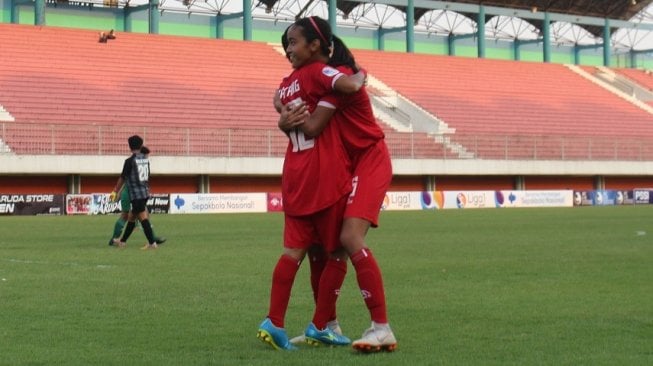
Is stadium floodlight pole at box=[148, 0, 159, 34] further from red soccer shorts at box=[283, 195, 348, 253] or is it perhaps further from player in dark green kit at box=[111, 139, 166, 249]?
red soccer shorts at box=[283, 195, 348, 253]

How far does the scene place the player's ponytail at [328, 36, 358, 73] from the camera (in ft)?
22.4

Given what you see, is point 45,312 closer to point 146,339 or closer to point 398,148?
point 146,339

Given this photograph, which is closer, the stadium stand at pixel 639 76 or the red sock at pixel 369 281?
the red sock at pixel 369 281

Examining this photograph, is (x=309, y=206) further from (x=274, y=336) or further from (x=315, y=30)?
(x=315, y=30)

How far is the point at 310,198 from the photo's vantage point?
6637 mm

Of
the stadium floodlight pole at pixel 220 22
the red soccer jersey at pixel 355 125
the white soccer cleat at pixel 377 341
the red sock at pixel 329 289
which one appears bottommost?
the white soccer cleat at pixel 377 341

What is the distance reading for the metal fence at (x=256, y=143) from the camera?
37.7 m

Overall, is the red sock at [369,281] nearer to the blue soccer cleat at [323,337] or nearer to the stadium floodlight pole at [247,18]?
the blue soccer cleat at [323,337]

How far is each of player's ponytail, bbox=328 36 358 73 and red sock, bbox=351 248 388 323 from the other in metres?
1.16

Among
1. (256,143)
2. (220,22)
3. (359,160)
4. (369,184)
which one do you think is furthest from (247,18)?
(369,184)

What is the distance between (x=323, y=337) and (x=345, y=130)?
1.29m

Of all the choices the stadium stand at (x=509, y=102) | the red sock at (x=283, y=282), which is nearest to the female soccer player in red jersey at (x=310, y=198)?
the red sock at (x=283, y=282)

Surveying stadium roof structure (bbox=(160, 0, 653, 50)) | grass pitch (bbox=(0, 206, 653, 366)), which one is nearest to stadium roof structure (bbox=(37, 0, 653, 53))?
stadium roof structure (bbox=(160, 0, 653, 50))

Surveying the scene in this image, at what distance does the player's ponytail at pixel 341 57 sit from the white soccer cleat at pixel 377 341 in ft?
5.30
